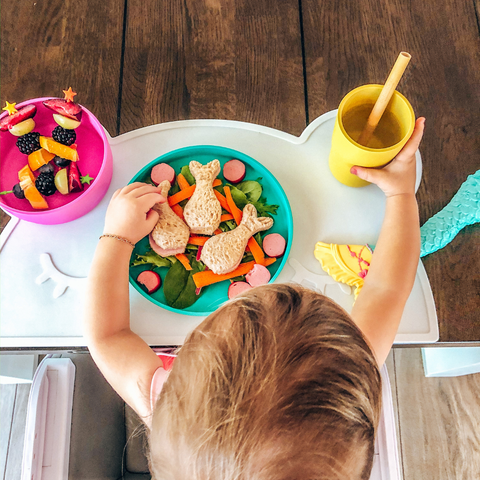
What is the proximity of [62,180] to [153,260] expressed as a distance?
209 mm

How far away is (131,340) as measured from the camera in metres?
0.64

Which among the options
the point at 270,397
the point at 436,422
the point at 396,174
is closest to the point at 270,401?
the point at 270,397

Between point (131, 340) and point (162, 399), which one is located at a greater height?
point (131, 340)

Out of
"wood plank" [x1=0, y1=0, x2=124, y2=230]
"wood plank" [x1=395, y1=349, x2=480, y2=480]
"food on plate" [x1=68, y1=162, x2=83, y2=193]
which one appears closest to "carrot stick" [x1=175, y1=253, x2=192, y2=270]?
"food on plate" [x1=68, y1=162, x2=83, y2=193]

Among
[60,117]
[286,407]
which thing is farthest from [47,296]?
[286,407]

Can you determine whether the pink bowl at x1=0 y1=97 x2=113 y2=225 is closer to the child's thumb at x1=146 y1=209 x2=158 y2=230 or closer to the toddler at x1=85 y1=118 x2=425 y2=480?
the child's thumb at x1=146 y1=209 x2=158 y2=230

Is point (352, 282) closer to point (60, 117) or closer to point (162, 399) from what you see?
point (162, 399)

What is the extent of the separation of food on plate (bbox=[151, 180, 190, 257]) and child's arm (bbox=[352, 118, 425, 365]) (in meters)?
0.32

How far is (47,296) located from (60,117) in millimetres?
317

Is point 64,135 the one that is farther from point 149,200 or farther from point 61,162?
point 149,200

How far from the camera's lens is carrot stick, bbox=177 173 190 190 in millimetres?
714

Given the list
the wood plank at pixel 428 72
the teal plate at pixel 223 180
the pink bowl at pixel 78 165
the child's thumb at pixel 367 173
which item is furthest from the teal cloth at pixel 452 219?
the pink bowl at pixel 78 165

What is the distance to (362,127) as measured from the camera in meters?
0.67

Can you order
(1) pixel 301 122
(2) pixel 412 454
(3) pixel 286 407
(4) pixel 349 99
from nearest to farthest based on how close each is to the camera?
(3) pixel 286 407 < (4) pixel 349 99 < (1) pixel 301 122 < (2) pixel 412 454
